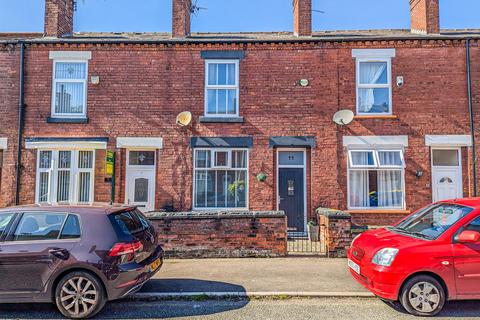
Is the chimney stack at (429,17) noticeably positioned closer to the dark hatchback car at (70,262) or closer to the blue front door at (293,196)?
the blue front door at (293,196)

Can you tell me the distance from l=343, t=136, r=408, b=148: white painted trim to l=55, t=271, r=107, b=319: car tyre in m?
8.09

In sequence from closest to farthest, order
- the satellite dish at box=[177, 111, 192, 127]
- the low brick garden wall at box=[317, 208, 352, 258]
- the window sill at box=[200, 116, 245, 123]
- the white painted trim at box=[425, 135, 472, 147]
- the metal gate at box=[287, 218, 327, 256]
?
the low brick garden wall at box=[317, 208, 352, 258] < the metal gate at box=[287, 218, 327, 256] < the white painted trim at box=[425, 135, 472, 147] < the satellite dish at box=[177, 111, 192, 127] < the window sill at box=[200, 116, 245, 123]

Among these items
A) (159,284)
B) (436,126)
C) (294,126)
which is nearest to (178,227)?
(159,284)

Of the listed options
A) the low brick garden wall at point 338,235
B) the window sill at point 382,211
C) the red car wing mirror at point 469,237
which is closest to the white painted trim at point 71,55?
the low brick garden wall at point 338,235

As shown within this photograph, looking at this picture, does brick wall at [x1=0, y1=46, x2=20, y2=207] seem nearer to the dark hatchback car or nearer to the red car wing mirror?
the dark hatchback car

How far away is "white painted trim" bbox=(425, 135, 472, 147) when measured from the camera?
10.3 metres

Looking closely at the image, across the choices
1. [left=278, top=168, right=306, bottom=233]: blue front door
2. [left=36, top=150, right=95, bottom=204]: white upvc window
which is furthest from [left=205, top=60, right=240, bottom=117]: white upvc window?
[left=36, top=150, right=95, bottom=204]: white upvc window

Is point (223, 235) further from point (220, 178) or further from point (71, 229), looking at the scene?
point (71, 229)

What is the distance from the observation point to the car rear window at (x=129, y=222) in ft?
16.4

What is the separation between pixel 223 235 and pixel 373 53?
7380mm

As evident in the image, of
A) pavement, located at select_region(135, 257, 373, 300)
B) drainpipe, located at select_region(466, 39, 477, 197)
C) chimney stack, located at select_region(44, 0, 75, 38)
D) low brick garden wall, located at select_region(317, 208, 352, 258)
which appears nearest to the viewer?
pavement, located at select_region(135, 257, 373, 300)

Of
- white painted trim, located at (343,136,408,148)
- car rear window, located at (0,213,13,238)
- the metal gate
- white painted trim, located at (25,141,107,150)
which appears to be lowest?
the metal gate

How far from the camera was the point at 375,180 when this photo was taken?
34.8 ft

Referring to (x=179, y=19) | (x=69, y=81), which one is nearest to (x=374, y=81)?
(x=179, y=19)
